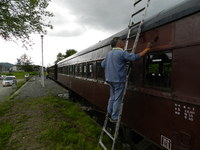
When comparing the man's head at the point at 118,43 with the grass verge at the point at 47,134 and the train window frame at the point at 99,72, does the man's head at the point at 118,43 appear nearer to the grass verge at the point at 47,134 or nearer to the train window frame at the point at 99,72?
the train window frame at the point at 99,72

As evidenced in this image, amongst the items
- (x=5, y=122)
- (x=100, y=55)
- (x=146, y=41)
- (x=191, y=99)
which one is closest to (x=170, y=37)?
(x=146, y=41)

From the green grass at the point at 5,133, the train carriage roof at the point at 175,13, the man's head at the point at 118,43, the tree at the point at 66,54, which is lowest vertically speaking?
the green grass at the point at 5,133

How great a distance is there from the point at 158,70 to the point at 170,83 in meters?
0.38

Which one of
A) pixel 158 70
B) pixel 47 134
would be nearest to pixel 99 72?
pixel 47 134

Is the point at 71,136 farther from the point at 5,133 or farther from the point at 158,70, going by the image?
the point at 158,70

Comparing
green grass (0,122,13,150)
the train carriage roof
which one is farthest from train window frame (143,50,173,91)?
green grass (0,122,13,150)

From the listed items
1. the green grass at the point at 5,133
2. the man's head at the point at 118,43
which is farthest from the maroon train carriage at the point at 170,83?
the green grass at the point at 5,133

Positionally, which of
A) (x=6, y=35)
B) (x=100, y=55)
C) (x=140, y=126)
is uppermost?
(x=6, y=35)

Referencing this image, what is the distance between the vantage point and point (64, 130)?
5762mm

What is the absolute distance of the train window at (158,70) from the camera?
114 inches

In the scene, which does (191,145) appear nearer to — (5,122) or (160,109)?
(160,109)

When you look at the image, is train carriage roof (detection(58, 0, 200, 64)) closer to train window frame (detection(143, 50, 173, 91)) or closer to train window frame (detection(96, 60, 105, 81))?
train window frame (detection(143, 50, 173, 91))

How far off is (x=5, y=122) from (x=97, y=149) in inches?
170

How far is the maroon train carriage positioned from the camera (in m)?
2.40
